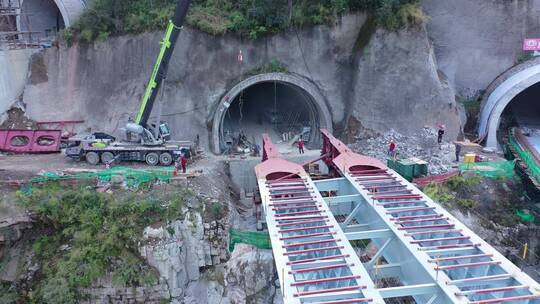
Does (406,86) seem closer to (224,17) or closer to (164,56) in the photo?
(224,17)

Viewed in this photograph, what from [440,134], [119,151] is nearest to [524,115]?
[440,134]

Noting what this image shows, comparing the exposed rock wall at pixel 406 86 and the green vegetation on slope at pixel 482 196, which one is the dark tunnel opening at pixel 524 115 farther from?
the green vegetation on slope at pixel 482 196

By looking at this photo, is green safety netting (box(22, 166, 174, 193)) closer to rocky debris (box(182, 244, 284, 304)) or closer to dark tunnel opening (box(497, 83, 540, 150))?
rocky debris (box(182, 244, 284, 304))

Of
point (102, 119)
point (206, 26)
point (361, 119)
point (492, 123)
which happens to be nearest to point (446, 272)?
point (361, 119)

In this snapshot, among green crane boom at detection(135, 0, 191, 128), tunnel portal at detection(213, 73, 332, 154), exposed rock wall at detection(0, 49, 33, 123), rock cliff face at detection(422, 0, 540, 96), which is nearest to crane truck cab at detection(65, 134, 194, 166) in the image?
green crane boom at detection(135, 0, 191, 128)

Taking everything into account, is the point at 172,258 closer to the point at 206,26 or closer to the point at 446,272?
the point at 446,272
